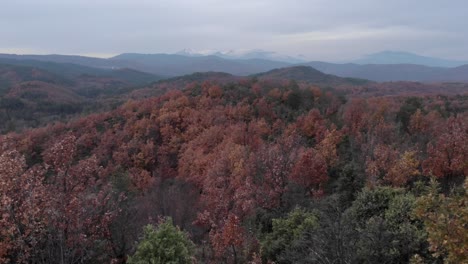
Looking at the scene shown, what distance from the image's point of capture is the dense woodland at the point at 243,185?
32.8ft

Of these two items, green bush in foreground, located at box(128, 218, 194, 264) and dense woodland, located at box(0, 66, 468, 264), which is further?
green bush in foreground, located at box(128, 218, 194, 264)

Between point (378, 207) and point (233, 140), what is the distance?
34.4m

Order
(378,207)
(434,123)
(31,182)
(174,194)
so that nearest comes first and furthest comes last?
(31,182) < (378,207) < (174,194) < (434,123)

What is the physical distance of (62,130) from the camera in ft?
235

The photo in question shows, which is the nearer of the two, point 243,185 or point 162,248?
point 162,248

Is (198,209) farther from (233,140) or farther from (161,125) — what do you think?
(161,125)

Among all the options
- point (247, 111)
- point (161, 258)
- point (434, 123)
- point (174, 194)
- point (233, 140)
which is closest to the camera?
point (161, 258)

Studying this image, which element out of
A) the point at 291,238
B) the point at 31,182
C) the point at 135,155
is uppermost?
the point at 31,182

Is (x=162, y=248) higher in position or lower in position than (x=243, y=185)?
higher

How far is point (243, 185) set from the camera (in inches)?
1325

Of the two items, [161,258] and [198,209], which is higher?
[161,258]

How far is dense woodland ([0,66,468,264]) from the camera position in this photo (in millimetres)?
9984

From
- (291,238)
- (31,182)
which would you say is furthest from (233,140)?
(31,182)

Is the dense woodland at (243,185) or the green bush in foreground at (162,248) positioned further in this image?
the green bush in foreground at (162,248)
